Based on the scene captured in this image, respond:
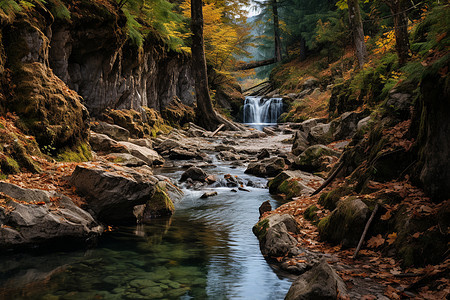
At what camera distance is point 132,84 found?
15.2m

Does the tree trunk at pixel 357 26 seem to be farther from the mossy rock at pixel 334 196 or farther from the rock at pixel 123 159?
the rock at pixel 123 159

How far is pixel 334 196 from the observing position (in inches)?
242

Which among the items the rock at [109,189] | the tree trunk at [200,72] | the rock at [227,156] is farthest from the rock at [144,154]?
the tree trunk at [200,72]

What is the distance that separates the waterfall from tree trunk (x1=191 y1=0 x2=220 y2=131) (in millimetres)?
9616

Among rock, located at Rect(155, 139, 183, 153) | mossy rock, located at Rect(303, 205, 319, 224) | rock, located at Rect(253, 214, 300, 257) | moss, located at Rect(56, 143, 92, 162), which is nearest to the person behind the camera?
rock, located at Rect(253, 214, 300, 257)

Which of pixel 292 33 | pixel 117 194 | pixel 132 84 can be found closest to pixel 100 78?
pixel 132 84

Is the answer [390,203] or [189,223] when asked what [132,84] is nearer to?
[189,223]

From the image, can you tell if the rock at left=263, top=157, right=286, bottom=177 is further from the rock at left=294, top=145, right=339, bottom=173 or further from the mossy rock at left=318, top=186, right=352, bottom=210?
the mossy rock at left=318, top=186, right=352, bottom=210

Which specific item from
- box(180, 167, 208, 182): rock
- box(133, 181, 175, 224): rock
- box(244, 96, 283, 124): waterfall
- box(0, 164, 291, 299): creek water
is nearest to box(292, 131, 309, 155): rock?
box(180, 167, 208, 182): rock

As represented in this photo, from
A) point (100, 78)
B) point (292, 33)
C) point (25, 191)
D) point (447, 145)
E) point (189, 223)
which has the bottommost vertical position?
point (189, 223)

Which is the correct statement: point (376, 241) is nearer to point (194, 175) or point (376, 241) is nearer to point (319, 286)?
point (319, 286)

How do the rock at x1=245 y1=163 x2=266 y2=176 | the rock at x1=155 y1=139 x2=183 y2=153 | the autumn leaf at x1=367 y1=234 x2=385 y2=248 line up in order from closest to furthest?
the autumn leaf at x1=367 y1=234 x2=385 y2=248 → the rock at x1=245 y1=163 x2=266 y2=176 → the rock at x1=155 y1=139 x2=183 y2=153

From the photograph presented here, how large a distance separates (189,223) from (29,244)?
120 inches

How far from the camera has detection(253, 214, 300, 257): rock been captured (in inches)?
194
